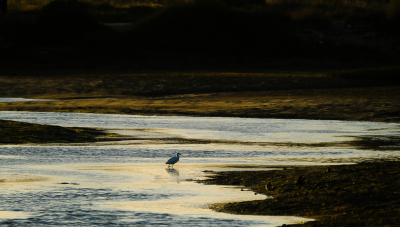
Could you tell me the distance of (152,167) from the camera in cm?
983

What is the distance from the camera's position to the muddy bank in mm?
6504

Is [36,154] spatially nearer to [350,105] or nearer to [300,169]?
[300,169]

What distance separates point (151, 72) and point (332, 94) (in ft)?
33.3

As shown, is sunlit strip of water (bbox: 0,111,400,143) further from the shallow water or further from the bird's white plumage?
the bird's white plumage

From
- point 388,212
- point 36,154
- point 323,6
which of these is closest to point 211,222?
point 388,212

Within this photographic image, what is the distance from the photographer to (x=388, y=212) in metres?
6.50

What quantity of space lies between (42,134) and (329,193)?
7268 mm

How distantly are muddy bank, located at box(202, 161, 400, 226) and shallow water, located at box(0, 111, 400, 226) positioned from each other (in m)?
0.29

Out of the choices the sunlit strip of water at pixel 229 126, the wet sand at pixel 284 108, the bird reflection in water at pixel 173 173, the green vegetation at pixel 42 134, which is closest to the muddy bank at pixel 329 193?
the wet sand at pixel 284 108

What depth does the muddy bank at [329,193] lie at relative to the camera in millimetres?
6504

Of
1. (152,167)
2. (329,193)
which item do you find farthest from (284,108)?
(329,193)

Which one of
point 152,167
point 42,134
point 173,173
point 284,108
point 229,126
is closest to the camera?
point 173,173

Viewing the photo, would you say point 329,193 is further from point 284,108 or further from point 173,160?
point 284,108

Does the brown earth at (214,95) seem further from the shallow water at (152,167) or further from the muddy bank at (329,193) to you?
the muddy bank at (329,193)
